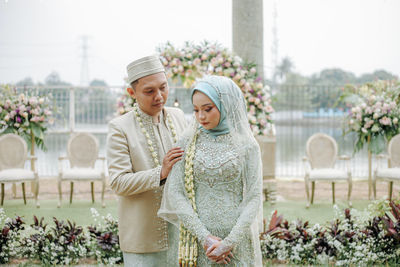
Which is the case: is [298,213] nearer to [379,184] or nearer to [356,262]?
[356,262]

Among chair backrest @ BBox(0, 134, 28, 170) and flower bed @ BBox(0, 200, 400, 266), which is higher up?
chair backrest @ BBox(0, 134, 28, 170)

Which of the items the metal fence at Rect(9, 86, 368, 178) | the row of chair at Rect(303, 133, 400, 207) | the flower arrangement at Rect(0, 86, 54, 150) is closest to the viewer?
the row of chair at Rect(303, 133, 400, 207)

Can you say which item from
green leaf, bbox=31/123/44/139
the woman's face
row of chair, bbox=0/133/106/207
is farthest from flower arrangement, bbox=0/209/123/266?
green leaf, bbox=31/123/44/139

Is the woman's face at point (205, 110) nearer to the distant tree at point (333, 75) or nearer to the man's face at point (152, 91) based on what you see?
the man's face at point (152, 91)

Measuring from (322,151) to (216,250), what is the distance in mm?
6102

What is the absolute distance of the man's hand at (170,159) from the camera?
2328 mm

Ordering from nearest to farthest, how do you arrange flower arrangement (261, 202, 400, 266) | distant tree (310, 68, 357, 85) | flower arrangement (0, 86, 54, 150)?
1. flower arrangement (261, 202, 400, 266)
2. flower arrangement (0, 86, 54, 150)
3. distant tree (310, 68, 357, 85)

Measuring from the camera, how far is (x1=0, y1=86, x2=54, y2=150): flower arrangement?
754 centimetres

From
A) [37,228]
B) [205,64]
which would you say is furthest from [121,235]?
[205,64]

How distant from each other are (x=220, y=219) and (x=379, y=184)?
25.4 feet

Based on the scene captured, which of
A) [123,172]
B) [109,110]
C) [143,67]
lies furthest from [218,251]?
[109,110]

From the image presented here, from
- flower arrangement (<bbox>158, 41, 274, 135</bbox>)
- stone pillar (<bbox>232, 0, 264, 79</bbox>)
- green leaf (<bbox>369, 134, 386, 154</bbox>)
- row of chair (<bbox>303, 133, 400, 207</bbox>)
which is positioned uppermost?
stone pillar (<bbox>232, 0, 264, 79</bbox>)

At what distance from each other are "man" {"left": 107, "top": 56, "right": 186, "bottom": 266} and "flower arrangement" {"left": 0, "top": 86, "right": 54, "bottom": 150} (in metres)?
5.57

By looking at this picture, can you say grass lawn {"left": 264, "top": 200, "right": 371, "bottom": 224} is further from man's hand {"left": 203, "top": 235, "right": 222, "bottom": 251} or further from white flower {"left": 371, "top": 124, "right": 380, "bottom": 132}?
man's hand {"left": 203, "top": 235, "right": 222, "bottom": 251}
